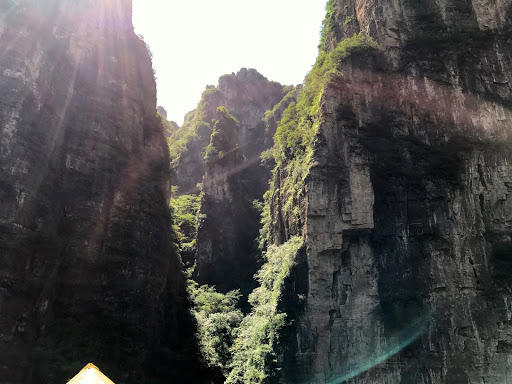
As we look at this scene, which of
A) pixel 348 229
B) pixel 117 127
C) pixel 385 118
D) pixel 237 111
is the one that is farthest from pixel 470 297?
pixel 237 111

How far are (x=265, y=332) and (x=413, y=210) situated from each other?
11202 mm

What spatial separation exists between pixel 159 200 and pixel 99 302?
7.51 meters

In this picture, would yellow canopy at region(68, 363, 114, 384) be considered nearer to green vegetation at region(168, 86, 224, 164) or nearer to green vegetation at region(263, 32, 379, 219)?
green vegetation at region(263, 32, 379, 219)

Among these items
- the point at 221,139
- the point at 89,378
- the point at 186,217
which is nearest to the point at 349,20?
the point at 221,139

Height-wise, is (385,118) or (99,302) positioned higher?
(385,118)

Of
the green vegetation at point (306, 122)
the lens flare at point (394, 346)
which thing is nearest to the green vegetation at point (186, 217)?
the green vegetation at point (306, 122)

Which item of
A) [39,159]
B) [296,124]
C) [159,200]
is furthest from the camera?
[296,124]

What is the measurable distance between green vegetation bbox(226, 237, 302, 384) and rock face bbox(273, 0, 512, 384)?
812 mm

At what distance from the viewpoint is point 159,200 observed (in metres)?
25.8

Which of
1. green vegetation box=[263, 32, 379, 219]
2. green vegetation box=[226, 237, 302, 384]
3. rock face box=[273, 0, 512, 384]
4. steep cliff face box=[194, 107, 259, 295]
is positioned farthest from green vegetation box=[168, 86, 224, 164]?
rock face box=[273, 0, 512, 384]

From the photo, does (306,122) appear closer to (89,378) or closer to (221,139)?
(221,139)

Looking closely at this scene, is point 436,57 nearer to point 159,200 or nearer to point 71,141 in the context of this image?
point 159,200

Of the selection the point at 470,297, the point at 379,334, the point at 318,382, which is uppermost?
the point at 470,297

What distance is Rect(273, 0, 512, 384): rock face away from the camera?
21047mm
